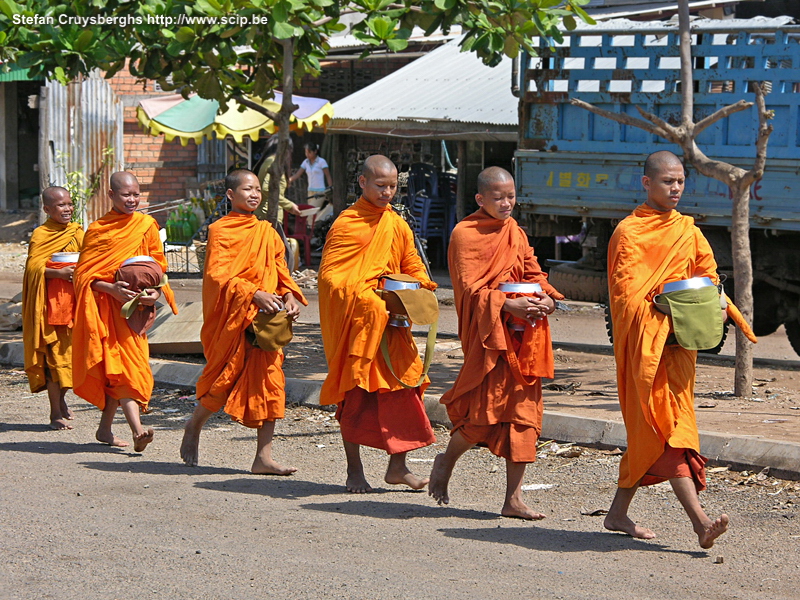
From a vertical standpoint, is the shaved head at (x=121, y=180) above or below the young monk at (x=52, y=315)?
above

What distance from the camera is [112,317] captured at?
23.1 ft

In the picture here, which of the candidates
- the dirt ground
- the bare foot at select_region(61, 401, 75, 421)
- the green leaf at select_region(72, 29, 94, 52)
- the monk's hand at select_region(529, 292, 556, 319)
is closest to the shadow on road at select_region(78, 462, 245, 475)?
the dirt ground

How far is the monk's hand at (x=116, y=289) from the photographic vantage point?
22.6 feet

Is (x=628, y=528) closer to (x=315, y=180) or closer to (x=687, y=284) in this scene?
(x=687, y=284)

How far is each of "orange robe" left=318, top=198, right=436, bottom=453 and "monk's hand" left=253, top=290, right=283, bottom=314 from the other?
12.8 inches

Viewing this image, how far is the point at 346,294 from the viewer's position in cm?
596

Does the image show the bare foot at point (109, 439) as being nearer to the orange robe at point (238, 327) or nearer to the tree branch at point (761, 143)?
the orange robe at point (238, 327)

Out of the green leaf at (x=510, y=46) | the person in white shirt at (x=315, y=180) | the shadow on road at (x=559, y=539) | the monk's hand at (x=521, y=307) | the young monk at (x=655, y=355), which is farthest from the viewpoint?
the person in white shirt at (x=315, y=180)

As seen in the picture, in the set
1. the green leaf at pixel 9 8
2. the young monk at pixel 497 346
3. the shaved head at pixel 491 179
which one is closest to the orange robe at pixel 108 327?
the green leaf at pixel 9 8

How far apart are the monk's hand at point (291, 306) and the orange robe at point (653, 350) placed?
1.98m

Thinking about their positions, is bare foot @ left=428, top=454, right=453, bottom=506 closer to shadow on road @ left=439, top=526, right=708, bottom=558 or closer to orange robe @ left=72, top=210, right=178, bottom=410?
shadow on road @ left=439, top=526, right=708, bottom=558

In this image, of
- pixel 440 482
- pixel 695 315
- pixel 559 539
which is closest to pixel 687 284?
pixel 695 315

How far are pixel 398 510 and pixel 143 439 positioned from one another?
1835 millimetres

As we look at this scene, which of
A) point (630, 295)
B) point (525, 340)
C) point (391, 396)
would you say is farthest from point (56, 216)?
point (630, 295)
